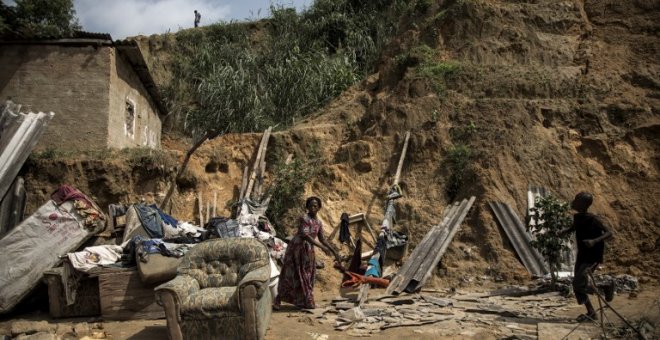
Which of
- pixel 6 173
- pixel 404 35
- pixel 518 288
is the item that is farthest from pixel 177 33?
pixel 518 288

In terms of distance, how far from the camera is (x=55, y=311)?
733 centimetres

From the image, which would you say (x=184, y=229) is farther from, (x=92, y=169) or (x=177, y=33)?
(x=177, y=33)

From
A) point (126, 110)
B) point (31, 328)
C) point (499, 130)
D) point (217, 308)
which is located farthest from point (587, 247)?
point (126, 110)

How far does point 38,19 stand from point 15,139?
4.31m

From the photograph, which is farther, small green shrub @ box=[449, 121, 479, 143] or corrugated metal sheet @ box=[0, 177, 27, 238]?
small green shrub @ box=[449, 121, 479, 143]

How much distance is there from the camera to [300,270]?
7203 mm

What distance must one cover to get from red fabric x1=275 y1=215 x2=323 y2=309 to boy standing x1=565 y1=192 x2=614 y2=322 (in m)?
3.31

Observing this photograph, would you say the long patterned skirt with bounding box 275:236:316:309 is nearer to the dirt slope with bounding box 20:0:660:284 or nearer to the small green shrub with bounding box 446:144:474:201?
the dirt slope with bounding box 20:0:660:284

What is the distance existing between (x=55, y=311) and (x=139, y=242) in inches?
60.2

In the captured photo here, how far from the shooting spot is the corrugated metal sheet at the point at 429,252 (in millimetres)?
8461

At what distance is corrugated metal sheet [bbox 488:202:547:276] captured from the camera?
352 inches

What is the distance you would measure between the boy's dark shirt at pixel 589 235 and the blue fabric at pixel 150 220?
6.28m

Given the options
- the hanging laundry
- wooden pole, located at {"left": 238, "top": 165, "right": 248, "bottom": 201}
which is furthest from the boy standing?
wooden pole, located at {"left": 238, "top": 165, "right": 248, "bottom": 201}

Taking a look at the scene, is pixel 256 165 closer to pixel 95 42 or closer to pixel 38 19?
pixel 95 42
